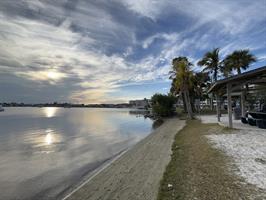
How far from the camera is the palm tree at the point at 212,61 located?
1356 inches

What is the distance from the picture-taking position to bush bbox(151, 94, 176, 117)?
43778 mm

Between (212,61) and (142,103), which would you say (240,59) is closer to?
(212,61)

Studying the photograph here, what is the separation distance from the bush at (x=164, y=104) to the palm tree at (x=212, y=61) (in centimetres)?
1076

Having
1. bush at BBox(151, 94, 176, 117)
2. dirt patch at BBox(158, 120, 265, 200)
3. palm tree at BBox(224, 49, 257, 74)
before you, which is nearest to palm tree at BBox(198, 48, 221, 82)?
palm tree at BBox(224, 49, 257, 74)

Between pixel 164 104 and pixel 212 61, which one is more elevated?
pixel 212 61

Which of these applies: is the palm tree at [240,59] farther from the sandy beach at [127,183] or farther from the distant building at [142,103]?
the distant building at [142,103]

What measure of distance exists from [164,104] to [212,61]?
13.0 metres

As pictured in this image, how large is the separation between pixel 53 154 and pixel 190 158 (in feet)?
28.9

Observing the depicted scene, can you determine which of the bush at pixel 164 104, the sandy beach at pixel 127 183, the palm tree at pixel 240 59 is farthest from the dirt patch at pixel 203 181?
the bush at pixel 164 104

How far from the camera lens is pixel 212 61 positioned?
34875 mm

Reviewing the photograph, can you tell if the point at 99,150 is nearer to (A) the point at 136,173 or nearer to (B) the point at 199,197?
(A) the point at 136,173

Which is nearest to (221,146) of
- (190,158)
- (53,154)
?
(190,158)

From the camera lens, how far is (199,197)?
4.77 m

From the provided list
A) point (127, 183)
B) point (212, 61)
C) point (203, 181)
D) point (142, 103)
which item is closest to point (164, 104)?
point (212, 61)
